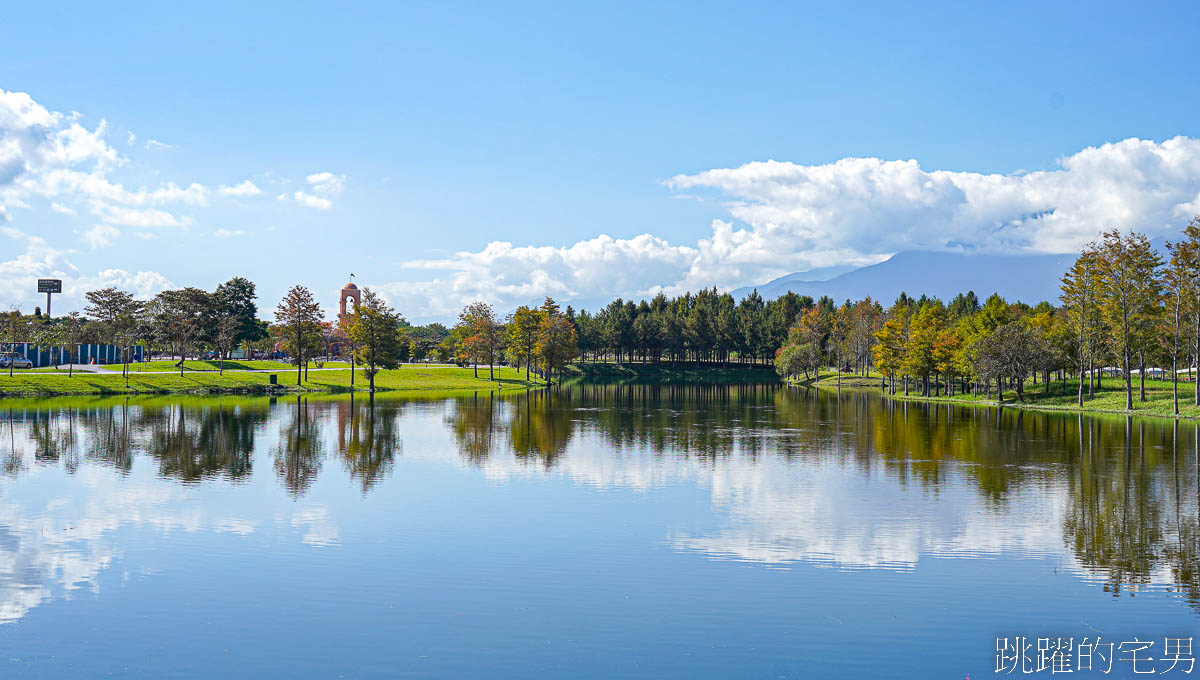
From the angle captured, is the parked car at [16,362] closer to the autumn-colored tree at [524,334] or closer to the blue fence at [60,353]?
the blue fence at [60,353]

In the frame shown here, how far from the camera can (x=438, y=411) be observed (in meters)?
71.4

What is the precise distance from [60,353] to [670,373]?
358 ft

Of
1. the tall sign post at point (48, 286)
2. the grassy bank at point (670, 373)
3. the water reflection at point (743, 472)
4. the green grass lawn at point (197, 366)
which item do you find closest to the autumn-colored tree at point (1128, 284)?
the water reflection at point (743, 472)

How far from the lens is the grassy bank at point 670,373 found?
16712 cm

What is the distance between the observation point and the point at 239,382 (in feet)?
323

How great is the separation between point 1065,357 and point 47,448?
8494 cm

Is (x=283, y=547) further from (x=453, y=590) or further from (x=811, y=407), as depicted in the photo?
(x=811, y=407)

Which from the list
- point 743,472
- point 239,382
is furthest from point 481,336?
point 743,472

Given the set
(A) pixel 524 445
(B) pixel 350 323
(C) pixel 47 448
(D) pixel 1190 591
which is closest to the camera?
(D) pixel 1190 591

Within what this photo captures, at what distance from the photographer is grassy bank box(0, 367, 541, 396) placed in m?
84.1

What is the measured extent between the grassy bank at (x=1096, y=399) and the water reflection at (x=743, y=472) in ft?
21.0

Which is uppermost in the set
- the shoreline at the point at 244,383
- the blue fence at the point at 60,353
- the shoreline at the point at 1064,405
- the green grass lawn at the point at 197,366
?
the blue fence at the point at 60,353

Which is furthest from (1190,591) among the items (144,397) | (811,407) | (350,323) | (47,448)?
(350,323)

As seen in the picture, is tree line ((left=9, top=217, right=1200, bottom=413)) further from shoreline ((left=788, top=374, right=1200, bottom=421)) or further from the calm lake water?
the calm lake water
